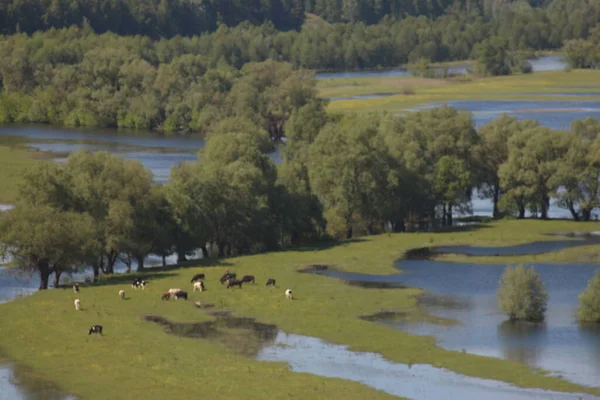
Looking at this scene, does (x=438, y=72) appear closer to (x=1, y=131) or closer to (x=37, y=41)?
(x=37, y=41)

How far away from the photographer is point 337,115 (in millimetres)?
110625

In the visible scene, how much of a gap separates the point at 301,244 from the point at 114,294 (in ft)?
67.2

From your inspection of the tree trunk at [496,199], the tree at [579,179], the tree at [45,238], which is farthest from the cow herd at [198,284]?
the tree at [579,179]

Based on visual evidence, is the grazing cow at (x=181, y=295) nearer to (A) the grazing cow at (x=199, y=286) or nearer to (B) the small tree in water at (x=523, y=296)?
(A) the grazing cow at (x=199, y=286)

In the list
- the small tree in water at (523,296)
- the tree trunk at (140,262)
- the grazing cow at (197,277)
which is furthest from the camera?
the tree trunk at (140,262)

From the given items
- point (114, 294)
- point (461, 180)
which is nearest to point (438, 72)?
point (461, 180)

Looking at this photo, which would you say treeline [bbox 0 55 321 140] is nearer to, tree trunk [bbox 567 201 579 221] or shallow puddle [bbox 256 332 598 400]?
tree trunk [bbox 567 201 579 221]

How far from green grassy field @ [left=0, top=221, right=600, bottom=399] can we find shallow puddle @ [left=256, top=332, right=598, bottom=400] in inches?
28.0

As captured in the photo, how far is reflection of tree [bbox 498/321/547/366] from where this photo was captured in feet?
147

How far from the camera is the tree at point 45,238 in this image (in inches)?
2274

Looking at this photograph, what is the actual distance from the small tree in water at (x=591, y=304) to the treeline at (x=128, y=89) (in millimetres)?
83424

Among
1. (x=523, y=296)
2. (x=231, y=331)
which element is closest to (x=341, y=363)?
(x=231, y=331)

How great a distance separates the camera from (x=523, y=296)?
2024 inches

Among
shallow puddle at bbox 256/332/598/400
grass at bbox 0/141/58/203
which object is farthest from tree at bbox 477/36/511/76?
shallow puddle at bbox 256/332/598/400
